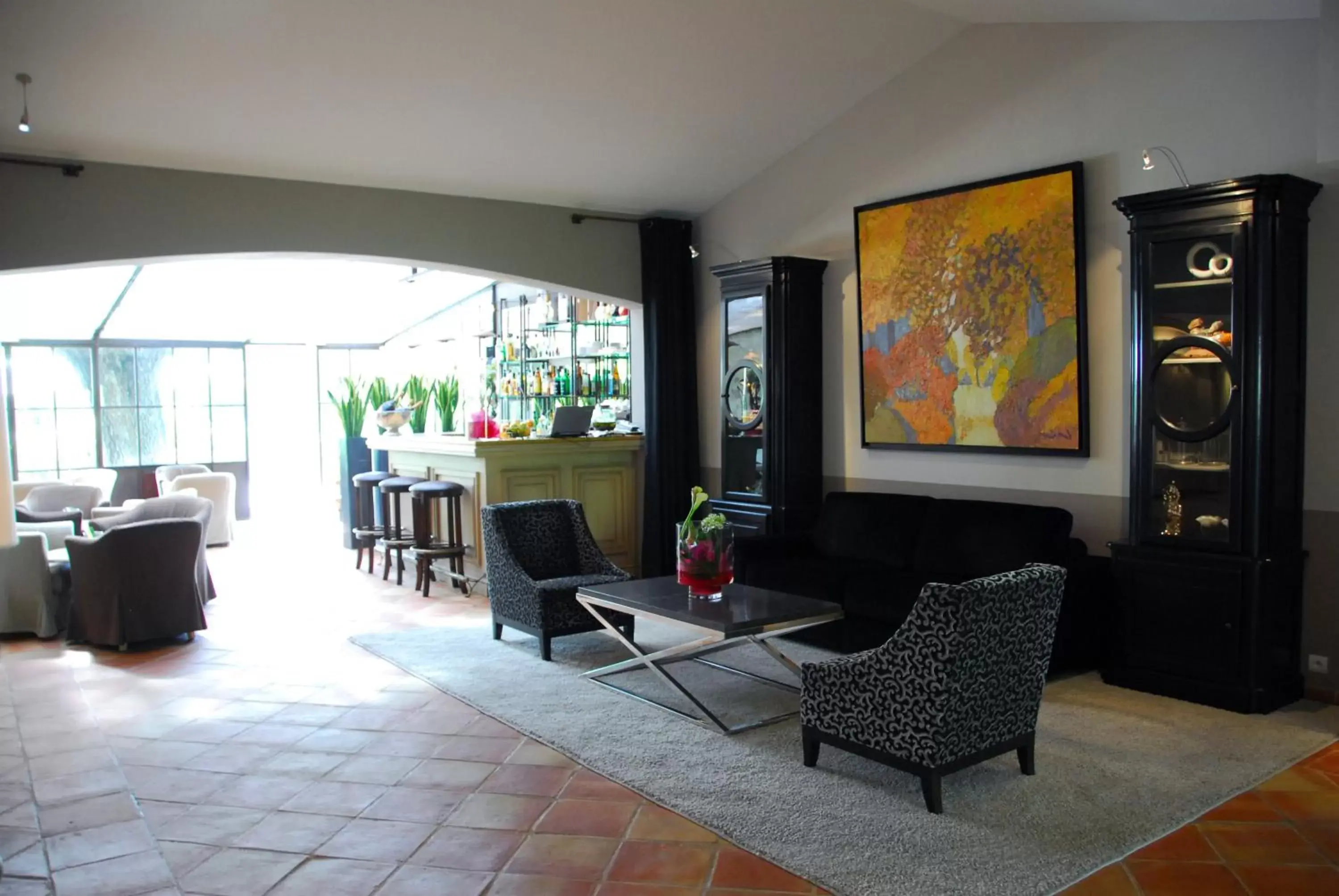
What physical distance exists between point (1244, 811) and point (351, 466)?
7.63 meters

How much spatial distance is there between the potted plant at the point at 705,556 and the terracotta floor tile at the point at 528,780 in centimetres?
107

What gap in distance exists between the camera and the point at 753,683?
4.82 metres

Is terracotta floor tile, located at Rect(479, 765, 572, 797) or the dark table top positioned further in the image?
the dark table top

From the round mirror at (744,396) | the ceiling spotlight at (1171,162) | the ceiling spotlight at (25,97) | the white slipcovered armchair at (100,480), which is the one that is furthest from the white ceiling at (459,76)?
the white slipcovered armchair at (100,480)

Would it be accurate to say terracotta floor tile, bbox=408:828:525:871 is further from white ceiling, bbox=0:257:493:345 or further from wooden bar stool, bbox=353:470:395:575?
white ceiling, bbox=0:257:493:345

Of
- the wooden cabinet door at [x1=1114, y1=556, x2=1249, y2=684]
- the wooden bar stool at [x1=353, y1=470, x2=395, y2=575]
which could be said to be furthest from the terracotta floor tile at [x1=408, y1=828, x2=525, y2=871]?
the wooden bar stool at [x1=353, y1=470, x2=395, y2=575]

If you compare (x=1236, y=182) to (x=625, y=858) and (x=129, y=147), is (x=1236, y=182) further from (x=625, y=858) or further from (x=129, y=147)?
(x=129, y=147)

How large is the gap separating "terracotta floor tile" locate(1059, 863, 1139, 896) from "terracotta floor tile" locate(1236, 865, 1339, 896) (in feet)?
1.06

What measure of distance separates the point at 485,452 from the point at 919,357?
2941 millimetres

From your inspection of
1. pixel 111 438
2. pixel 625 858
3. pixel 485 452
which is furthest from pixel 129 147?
pixel 111 438

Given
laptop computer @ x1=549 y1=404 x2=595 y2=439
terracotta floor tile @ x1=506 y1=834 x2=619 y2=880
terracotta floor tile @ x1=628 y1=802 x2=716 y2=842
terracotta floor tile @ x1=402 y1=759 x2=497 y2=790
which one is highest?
laptop computer @ x1=549 y1=404 x2=595 y2=439

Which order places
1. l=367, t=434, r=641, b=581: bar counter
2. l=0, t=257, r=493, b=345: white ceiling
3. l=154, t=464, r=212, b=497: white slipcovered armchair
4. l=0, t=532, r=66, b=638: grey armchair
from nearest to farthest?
l=0, t=532, r=66, b=638: grey armchair, l=367, t=434, r=641, b=581: bar counter, l=0, t=257, r=493, b=345: white ceiling, l=154, t=464, r=212, b=497: white slipcovered armchair

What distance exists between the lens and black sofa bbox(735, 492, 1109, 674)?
4832 mm

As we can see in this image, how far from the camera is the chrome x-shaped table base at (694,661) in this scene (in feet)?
13.9
